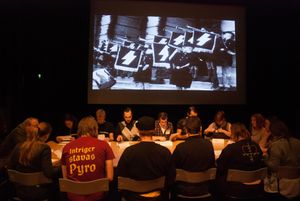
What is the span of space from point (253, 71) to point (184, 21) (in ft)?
6.66

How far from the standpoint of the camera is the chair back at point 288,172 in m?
3.50

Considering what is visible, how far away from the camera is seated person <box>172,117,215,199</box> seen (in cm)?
322

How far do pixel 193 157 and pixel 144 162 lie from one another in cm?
53

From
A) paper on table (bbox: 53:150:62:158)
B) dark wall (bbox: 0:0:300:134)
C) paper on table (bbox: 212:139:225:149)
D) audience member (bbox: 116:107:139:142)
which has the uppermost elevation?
dark wall (bbox: 0:0:300:134)

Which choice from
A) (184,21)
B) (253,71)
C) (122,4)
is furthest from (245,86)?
(122,4)

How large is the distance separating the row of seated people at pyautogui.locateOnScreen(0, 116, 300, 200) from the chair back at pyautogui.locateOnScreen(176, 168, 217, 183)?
5 centimetres

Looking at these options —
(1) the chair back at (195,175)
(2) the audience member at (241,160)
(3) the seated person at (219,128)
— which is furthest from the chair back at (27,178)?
(3) the seated person at (219,128)

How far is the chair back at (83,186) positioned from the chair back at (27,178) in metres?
0.32

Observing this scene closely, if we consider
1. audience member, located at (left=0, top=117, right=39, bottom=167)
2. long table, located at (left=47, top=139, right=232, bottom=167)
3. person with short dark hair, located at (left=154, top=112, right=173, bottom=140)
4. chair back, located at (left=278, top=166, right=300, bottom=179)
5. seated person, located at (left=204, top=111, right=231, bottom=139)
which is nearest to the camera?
chair back, located at (left=278, top=166, right=300, bottom=179)

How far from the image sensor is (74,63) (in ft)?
23.7

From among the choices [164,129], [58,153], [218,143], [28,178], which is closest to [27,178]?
[28,178]

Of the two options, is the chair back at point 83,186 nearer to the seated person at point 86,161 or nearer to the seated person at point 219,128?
the seated person at point 86,161

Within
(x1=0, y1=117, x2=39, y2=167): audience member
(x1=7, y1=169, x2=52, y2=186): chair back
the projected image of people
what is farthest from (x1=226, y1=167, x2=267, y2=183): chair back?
the projected image of people

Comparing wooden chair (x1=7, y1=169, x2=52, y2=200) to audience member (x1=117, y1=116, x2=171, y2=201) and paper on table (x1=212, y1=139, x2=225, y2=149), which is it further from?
paper on table (x1=212, y1=139, x2=225, y2=149)
